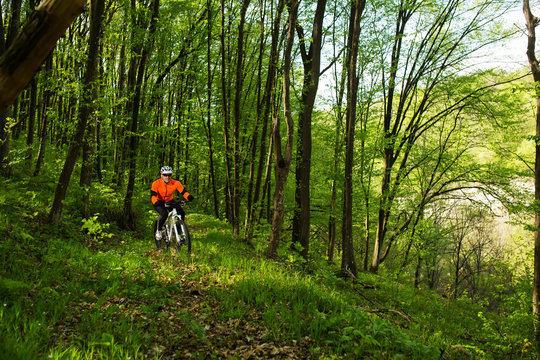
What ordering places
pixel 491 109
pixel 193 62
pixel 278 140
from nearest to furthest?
1. pixel 278 140
2. pixel 491 109
3. pixel 193 62

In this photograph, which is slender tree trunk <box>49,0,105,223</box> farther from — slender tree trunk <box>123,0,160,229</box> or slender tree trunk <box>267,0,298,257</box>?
slender tree trunk <box>267,0,298,257</box>

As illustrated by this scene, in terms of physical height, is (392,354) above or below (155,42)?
below

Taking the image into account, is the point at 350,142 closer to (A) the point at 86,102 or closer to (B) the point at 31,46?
(A) the point at 86,102

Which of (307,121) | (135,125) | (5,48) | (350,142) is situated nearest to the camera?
(5,48)

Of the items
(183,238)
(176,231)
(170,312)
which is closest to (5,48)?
(176,231)

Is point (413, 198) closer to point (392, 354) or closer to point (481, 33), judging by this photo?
point (481, 33)

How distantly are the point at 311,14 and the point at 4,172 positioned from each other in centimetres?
1316

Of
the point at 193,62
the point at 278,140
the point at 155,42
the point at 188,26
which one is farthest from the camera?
the point at 193,62

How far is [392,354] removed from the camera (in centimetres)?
369

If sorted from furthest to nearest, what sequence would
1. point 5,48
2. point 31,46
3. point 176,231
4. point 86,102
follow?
point 5,48
point 176,231
point 86,102
point 31,46

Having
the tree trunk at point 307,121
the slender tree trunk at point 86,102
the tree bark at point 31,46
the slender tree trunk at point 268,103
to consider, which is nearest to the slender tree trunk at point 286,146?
the tree trunk at point 307,121

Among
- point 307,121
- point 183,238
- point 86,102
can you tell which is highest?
point 307,121

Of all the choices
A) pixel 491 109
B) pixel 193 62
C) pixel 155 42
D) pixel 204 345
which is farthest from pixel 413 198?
pixel 204 345

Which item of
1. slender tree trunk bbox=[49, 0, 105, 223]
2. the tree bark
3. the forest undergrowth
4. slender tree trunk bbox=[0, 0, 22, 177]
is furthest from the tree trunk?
slender tree trunk bbox=[0, 0, 22, 177]
